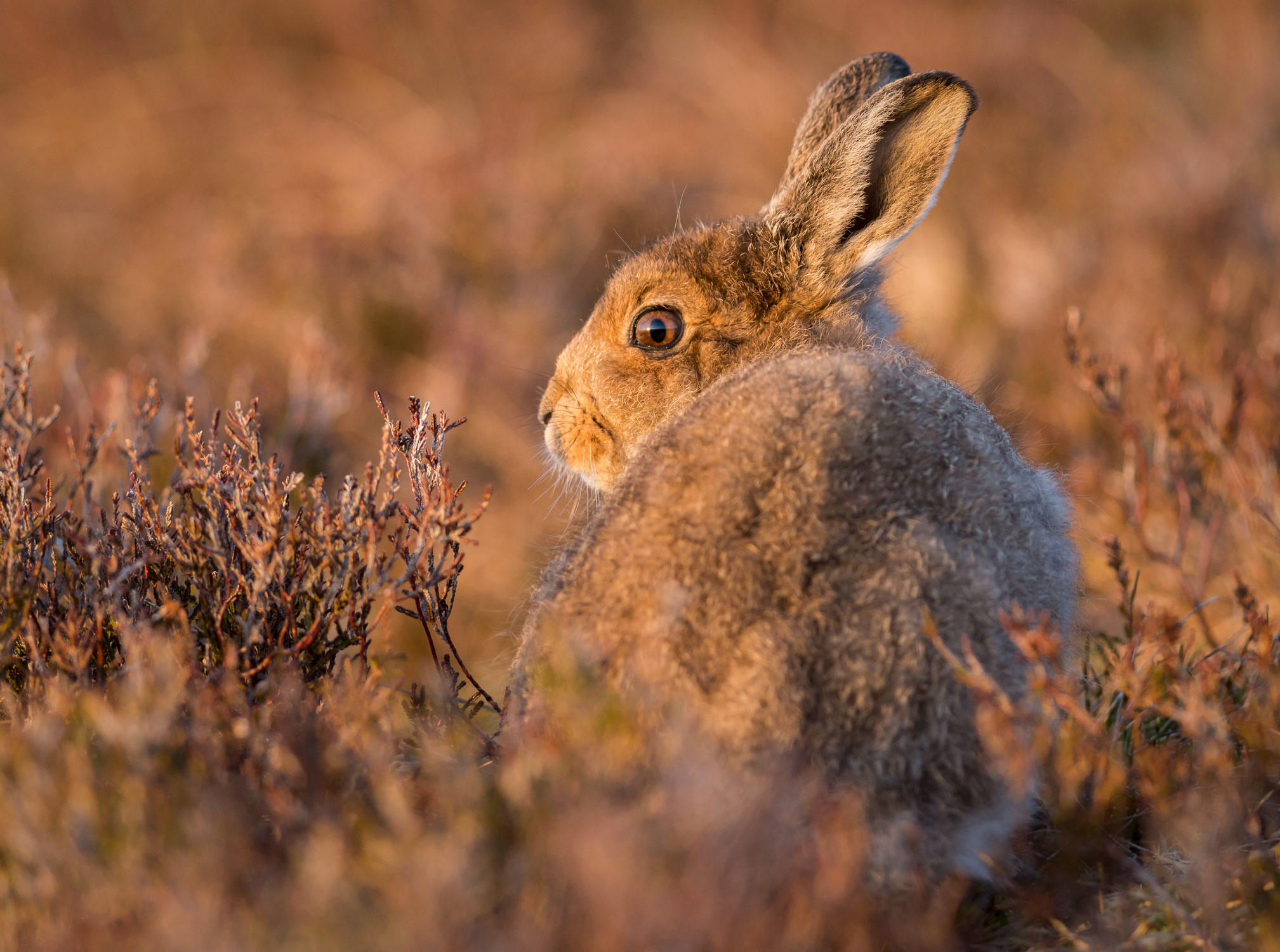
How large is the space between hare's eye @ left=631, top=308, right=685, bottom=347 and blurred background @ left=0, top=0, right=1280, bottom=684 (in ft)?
3.23

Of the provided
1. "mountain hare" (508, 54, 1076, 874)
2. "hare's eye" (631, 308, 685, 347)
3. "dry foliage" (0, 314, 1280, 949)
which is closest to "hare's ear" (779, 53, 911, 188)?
"hare's eye" (631, 308, 685, 347)

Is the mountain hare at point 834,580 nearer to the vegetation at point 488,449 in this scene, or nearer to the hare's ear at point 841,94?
the vegetation at point 488,449

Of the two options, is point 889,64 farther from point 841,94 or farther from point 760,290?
point 760,290

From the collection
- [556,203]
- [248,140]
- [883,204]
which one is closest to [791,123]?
[556,203]

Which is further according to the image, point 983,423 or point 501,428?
point 501,428

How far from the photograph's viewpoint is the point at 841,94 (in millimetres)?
4711

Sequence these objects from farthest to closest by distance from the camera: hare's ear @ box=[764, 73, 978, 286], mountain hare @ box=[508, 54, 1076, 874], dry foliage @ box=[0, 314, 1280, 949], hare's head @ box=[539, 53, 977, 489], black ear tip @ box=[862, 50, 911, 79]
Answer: black ear tip @ box=[862, 50, 911, 79], hare's head @ box=[539, 53, 977, 489], hare's ear @ box=[764, 73, 978, 286], mountain hare @ box=[508, 54, 1076, 874], dry foliage @ box=[0, 314, 1280, 949]

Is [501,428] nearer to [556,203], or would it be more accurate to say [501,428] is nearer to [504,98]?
[556,203]

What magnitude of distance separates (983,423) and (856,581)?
0.97 m

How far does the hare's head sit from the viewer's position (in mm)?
3836

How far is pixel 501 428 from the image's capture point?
24.4ft

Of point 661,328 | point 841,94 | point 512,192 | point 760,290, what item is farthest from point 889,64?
point 512,192

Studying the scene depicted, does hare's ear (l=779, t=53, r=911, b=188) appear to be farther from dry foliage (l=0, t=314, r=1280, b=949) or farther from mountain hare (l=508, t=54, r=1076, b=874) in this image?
dry foliage (l=0, t=314, r=1280, b=949)

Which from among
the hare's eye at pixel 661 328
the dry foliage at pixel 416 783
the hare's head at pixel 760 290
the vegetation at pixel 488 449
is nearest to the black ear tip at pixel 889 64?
the hare's head at pixel 760 290
